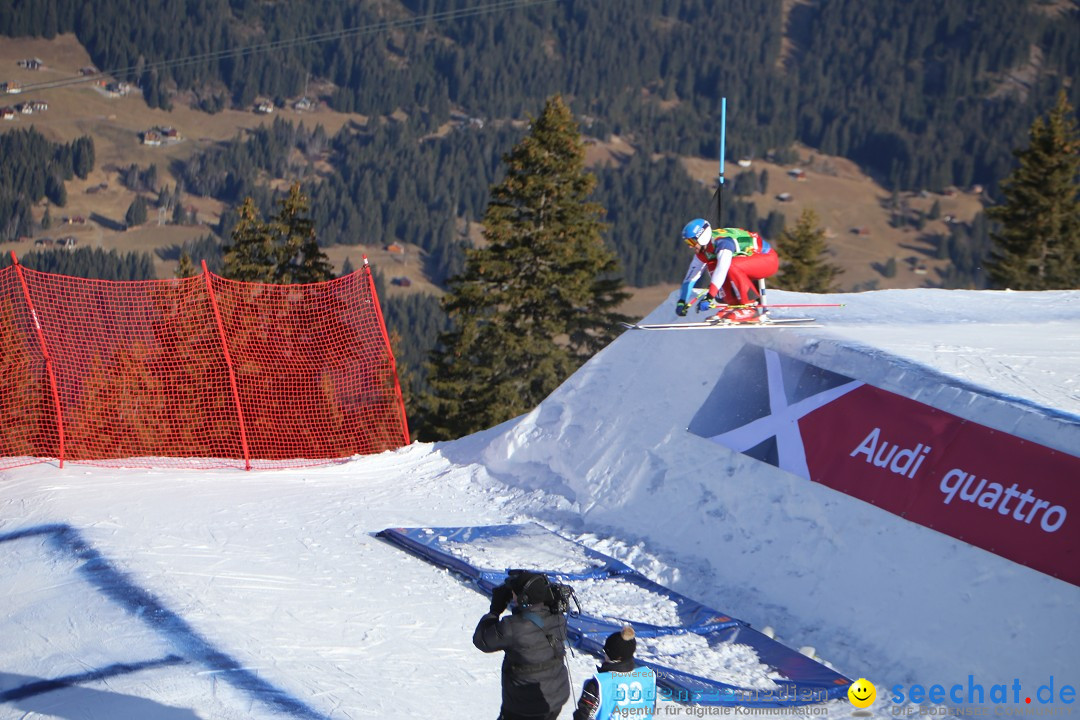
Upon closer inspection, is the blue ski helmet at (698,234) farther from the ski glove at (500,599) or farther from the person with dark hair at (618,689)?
the person with dark hair at (618,689)

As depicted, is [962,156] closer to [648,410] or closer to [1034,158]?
[1034,158]

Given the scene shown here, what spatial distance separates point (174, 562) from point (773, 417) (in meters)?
5.62

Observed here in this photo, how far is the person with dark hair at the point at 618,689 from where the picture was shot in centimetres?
561

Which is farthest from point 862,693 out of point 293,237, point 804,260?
point 804,260

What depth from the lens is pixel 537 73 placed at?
195500 millimetres

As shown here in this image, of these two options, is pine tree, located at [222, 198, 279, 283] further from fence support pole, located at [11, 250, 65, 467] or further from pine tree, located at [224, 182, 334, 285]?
fence support pole, located at [11, 250, 65, 467]

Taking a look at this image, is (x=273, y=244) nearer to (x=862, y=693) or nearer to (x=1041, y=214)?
(x=1041, y=214)

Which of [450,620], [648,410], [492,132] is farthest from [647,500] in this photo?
[492,132]

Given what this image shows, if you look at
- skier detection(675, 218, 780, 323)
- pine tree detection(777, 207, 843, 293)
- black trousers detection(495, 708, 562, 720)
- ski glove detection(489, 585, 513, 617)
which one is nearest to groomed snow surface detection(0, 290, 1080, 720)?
skier detection(675, 218, 780, 323)

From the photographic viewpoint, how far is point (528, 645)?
5.84 metres

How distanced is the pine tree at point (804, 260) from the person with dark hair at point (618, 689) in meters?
41.5

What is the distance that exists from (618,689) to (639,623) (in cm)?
343

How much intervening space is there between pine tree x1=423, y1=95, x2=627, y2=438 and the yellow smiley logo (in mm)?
26530

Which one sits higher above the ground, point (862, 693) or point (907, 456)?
point (907, 456)
